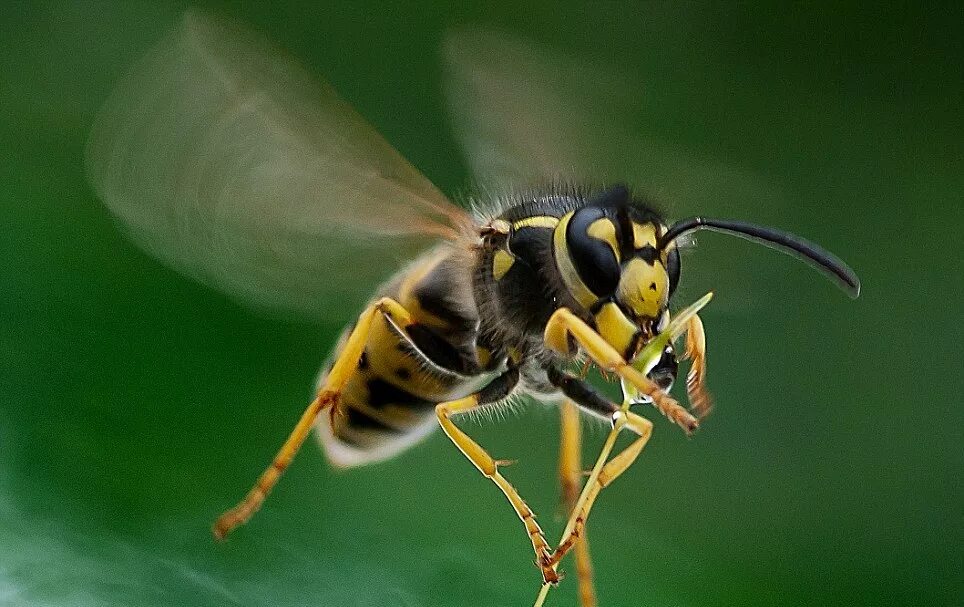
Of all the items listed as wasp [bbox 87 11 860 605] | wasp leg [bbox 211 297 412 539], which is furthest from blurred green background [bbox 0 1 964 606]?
wasp [bbox 87 11 860 605]

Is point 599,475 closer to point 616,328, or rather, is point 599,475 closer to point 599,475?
point 599,475

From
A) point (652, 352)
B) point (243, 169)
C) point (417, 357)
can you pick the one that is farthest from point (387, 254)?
point (652, 352)

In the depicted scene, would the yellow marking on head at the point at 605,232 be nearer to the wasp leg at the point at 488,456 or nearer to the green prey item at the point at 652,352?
the green prey item at the point at 652,352

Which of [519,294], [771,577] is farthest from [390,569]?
[771,577]

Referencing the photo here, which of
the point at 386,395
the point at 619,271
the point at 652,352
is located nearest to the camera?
the point at 652,352

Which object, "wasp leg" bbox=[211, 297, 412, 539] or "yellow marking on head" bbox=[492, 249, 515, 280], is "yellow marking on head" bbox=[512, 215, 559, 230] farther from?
"wasp leg" bbox=[211, 297, 412, 539]

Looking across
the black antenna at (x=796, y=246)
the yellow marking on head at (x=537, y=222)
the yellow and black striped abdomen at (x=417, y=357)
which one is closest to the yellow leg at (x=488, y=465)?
the yellow and black striped abdomen at (x=417, y=357)

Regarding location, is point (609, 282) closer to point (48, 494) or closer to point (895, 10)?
point (48, 494)
